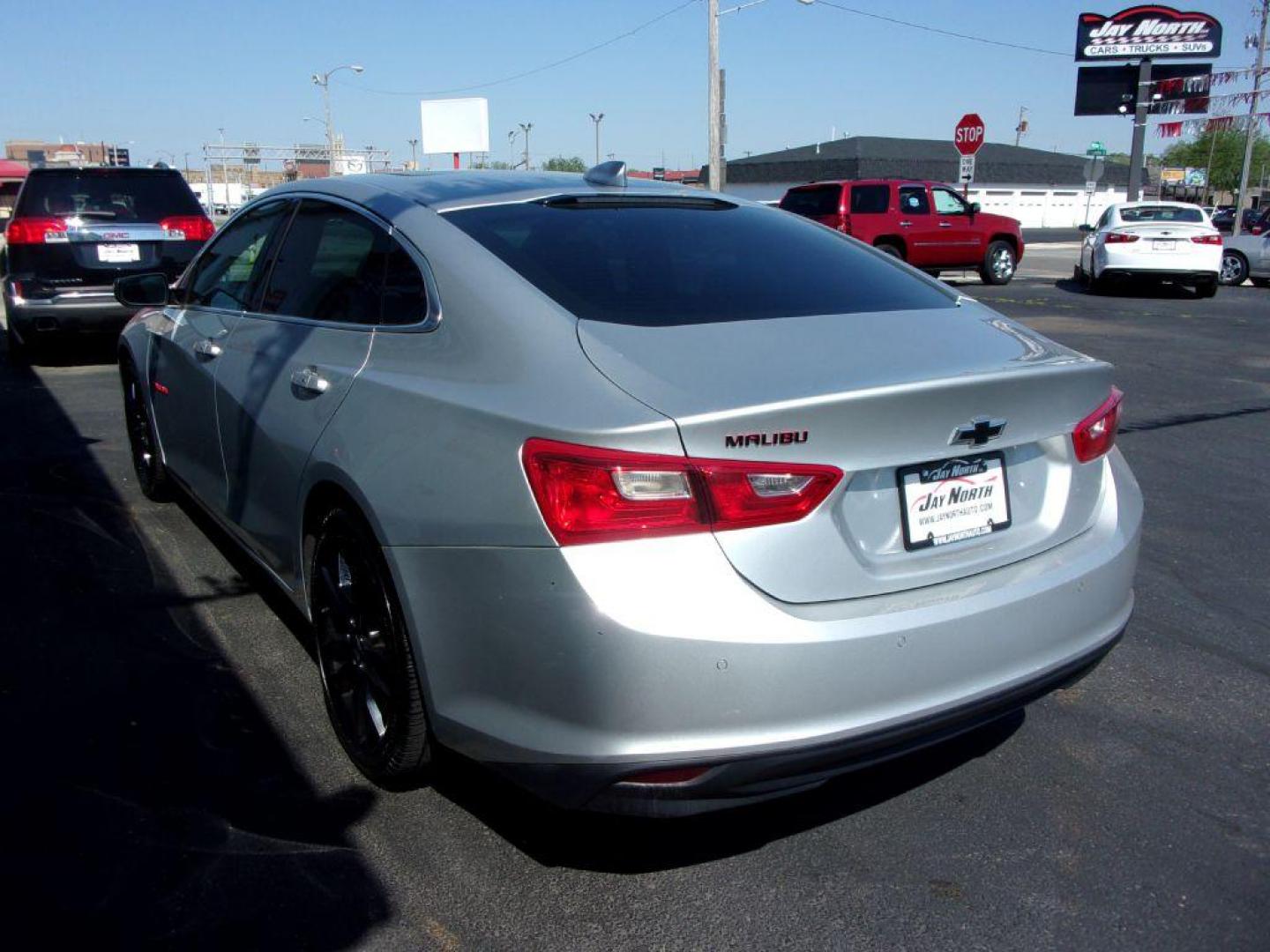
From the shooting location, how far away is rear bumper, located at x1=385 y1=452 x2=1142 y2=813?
2197mm

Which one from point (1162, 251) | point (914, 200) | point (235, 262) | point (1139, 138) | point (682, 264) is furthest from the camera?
point (1139, 138)

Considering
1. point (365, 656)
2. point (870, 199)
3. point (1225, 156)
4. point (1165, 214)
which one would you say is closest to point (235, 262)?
point (365, 656)

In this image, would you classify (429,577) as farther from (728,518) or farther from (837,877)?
(837,877)

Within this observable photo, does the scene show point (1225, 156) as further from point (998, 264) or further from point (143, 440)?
point (143, 440)

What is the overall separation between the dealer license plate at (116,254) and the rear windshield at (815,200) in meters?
11.8

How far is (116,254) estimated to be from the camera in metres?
9.72

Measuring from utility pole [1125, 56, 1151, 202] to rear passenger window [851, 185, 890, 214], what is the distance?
56.6 ft

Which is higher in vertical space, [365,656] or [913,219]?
[913,219]

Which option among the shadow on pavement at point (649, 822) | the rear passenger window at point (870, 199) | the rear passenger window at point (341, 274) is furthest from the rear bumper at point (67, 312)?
the rear passenger window at point (870, 199)

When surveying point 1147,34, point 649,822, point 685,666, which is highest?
point 1147,34

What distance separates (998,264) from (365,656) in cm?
2007

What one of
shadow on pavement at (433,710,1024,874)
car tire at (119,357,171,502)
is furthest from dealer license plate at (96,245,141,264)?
shadow on pavement at (433,710,1024,874)

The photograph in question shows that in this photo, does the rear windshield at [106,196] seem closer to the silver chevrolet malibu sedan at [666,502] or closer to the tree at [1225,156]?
the silver chevrolet malibu sedan at [666,502]

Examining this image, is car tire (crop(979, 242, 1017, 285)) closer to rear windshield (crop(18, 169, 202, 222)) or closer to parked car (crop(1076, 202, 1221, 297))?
parked car (crop(1076, 202, 1221, 297))
